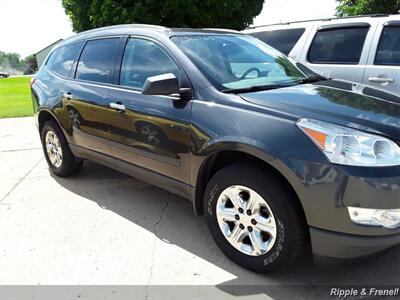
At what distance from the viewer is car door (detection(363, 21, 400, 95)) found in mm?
4680

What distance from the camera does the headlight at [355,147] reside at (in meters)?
2.26

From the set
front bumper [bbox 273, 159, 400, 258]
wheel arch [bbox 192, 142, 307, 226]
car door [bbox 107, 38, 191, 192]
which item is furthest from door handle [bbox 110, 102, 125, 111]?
front bumper [bbox 273, 159, 400, 258]

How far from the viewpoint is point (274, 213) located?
2.55 meters

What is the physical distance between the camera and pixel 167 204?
4.17 m

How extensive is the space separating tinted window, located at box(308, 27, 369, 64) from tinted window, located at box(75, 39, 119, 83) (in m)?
2.84

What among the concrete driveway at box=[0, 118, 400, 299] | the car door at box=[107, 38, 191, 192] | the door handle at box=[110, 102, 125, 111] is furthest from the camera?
the door handle at box=[110, 102, 125, 111]

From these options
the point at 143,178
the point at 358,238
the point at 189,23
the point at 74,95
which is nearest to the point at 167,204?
the point at 143,178

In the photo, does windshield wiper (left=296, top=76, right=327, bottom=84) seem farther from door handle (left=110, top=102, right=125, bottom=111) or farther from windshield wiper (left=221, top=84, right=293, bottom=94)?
door handle (left=110, top=102, right=125, bottom=111)

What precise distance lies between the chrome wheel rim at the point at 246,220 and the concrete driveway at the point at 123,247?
0.23 m

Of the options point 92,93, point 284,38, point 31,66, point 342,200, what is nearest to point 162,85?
point 92,93

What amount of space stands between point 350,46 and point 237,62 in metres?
2.42

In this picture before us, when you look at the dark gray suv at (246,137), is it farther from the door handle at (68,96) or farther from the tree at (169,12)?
the tree at (169,12)

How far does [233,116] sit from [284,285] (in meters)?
1.20

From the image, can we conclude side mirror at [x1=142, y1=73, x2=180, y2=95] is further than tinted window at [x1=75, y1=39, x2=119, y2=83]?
No
